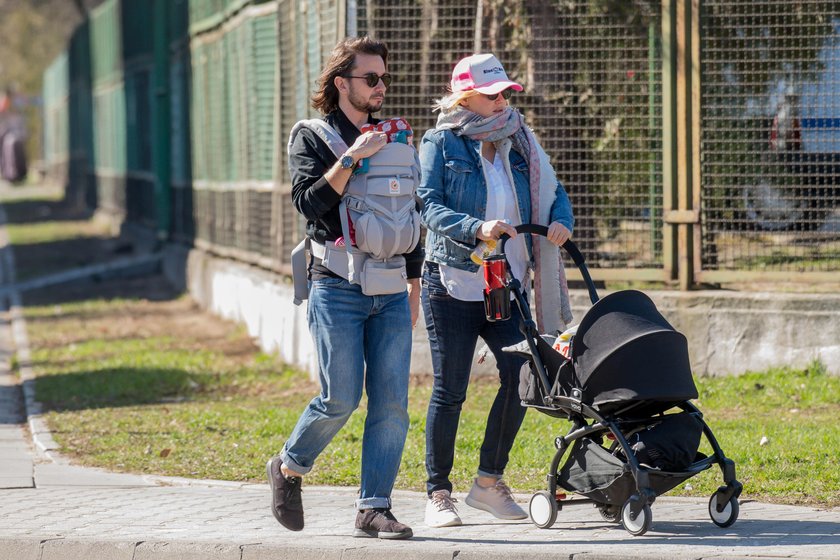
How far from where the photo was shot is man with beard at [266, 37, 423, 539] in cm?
626

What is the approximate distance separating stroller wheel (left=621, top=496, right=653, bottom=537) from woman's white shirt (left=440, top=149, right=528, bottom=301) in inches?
44.6

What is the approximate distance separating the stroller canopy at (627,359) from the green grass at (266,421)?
1.33 m

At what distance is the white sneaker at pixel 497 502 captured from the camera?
6949 millimetres

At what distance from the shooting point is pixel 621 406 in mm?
6449

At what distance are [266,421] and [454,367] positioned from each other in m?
3.54

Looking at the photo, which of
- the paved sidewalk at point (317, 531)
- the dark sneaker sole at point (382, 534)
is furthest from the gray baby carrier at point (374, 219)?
the paved sidewalk at point (317, 531)

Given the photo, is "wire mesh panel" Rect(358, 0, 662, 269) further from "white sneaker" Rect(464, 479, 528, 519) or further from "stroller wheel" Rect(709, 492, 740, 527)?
"stroller wheel" Rect(709, 492, 740, 527)

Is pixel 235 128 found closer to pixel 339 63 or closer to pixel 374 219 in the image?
pixel 339 63

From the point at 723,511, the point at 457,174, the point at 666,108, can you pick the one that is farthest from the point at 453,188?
the point at 666,108

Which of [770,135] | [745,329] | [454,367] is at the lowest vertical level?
[745,329]

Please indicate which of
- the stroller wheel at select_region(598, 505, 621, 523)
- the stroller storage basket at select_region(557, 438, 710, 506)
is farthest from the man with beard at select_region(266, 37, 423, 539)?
the stroller wheel at select_region(598, 505, 621, 523)

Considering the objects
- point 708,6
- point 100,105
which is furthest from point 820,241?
point 100,105

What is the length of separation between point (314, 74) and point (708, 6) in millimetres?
3310

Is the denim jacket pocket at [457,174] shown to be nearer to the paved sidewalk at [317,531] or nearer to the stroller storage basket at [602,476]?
the stroller storage basket at [602,476]
